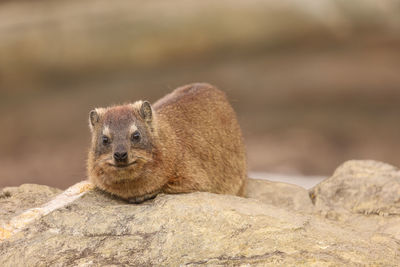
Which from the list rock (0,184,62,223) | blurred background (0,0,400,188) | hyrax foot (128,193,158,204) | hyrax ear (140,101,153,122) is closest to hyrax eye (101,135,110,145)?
hyrax ear (140,101,153,122)

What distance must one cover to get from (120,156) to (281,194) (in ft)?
7.92

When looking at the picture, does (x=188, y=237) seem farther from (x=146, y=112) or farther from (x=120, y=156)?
(x=146, y=112)

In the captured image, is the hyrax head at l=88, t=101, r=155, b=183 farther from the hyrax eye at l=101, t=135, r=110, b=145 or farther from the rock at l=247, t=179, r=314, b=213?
the rock at l=247, t=179, r=314, b=213

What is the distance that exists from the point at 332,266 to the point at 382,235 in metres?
1.13

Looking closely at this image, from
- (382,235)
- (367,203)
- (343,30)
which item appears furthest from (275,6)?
(382,235)

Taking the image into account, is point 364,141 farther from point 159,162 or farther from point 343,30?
point 159,162

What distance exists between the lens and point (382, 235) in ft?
18.1

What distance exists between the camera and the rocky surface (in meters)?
4.76

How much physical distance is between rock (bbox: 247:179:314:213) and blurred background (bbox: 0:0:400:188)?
5199 mm

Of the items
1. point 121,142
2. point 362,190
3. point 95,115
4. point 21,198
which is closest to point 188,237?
point 121,142

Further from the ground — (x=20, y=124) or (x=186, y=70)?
(x=186, y=70)

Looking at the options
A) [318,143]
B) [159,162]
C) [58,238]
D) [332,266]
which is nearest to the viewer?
[332,266]

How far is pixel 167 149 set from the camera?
6098 mm

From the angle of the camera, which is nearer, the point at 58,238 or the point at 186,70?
the point at 58,238
